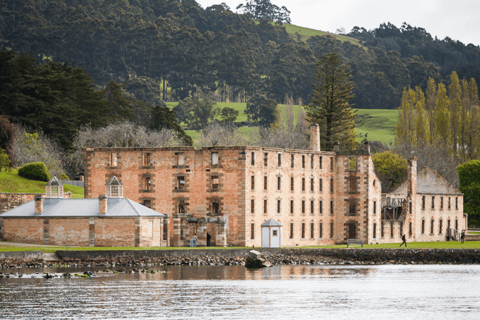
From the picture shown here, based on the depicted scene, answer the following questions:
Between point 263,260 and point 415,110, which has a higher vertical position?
point 415,110


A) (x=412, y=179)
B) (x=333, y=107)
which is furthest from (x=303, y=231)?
(x=333, y=107)

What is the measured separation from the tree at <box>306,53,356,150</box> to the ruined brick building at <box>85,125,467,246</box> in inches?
696

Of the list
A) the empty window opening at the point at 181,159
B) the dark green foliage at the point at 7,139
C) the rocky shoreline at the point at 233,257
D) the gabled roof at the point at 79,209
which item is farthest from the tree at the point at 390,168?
the gabled roof at the point at 79,209

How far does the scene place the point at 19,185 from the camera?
93688 millimetres

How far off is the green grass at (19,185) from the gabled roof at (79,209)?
15709 millimetres

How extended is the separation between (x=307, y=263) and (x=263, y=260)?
6.86 meters

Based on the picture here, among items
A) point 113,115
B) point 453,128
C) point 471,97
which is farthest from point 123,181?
point 471,97

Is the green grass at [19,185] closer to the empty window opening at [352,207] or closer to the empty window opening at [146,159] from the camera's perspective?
the empty window opening at [146,159]

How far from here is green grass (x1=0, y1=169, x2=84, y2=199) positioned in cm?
9206

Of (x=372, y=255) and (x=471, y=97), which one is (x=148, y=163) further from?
(x=471, y=97)

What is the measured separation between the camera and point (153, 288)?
55531mm

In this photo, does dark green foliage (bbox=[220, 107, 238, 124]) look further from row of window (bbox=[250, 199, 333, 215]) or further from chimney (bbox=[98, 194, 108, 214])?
chimney (bbox=[98, 194, 108, 214])

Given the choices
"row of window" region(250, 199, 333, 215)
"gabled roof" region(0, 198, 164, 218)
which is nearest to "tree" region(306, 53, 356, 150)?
"row of window" region(250, 199, 333, 215)

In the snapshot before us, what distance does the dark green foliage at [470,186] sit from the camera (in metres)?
117
